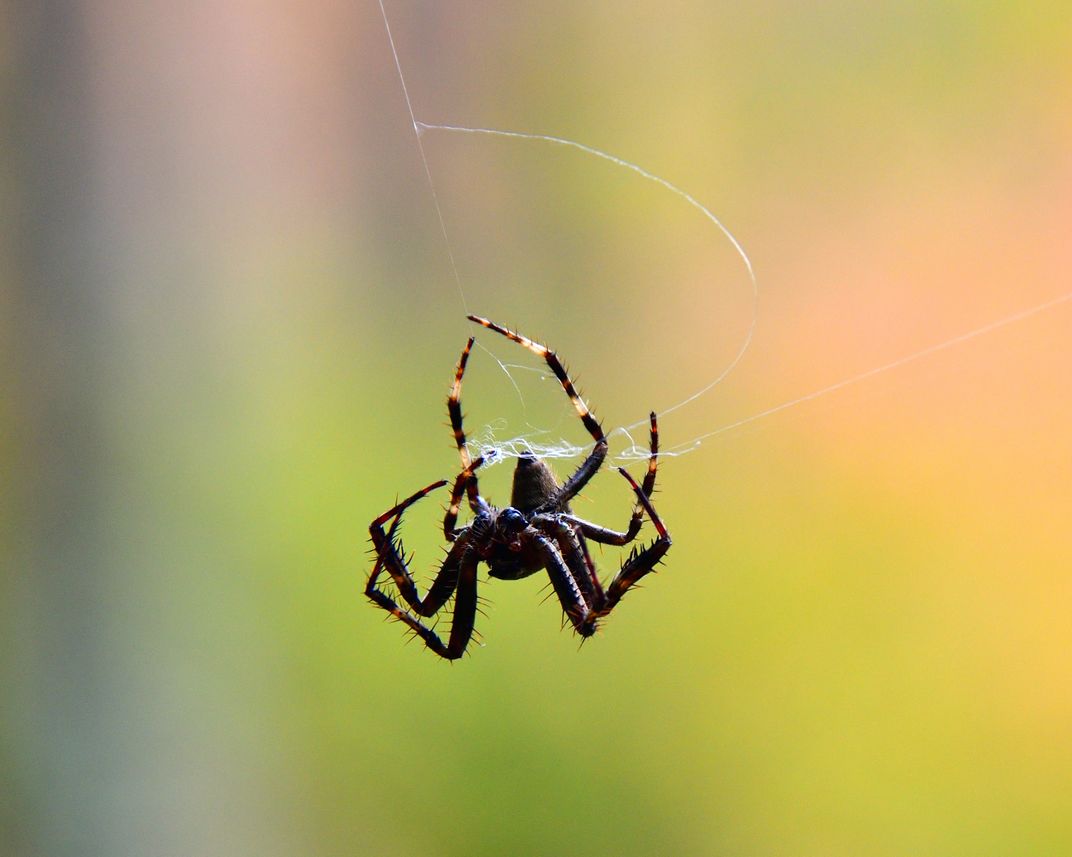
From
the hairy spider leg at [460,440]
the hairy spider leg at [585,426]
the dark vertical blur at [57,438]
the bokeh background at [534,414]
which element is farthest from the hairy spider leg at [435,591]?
the dark vertical blur at [57,438]

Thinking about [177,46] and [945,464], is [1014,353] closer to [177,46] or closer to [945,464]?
Result: [945,464]

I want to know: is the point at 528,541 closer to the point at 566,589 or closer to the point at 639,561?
the point at 566,589

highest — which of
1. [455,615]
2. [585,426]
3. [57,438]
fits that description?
[57,438]

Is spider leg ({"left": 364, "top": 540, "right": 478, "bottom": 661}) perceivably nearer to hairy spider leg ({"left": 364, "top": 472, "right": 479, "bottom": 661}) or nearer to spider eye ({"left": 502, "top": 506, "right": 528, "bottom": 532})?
hairy spider leg ({"left": 364, "top": 472, "right": 479, "bottom": 661})

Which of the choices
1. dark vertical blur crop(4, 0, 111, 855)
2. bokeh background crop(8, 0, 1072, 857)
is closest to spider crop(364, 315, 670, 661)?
bokeh background crop(8, 0, 1072, 857)

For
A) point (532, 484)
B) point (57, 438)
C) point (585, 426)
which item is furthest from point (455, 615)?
point (57, 438)

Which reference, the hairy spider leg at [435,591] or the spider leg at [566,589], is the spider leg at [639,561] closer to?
the spider leg at [566,589]
